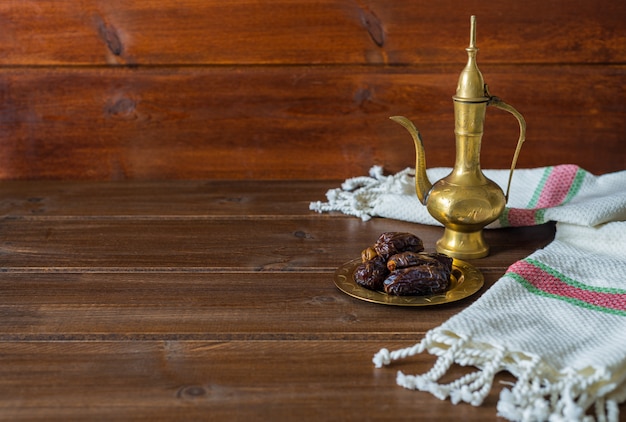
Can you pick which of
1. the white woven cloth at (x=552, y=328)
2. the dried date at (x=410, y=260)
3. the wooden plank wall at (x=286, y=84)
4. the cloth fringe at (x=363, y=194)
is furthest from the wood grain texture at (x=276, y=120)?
the dried date at (x=410, y=260)

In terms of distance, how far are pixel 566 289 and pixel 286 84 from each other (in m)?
0.67

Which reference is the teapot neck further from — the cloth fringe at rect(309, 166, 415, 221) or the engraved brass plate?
the cloth fringe at rect(309, 166, 415, 221)

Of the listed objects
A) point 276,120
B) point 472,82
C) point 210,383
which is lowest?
point 210,383

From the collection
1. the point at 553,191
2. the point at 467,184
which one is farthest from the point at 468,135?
the point at 553,191

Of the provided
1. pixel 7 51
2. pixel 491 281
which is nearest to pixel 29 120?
pixel 7 51

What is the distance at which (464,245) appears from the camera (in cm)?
95

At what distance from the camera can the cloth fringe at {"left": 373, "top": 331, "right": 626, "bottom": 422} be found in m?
0.59

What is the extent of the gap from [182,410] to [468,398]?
0.22 meters

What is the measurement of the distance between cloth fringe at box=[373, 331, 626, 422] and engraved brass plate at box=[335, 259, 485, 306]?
0.35 feet

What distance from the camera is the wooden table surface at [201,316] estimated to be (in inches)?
24.7

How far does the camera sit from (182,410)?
24.1 inches

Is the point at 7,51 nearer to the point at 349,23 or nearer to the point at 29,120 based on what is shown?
the point at 29,120

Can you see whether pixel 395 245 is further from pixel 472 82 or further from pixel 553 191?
pixel 553 191

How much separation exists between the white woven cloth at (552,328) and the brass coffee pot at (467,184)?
9 centimetres
